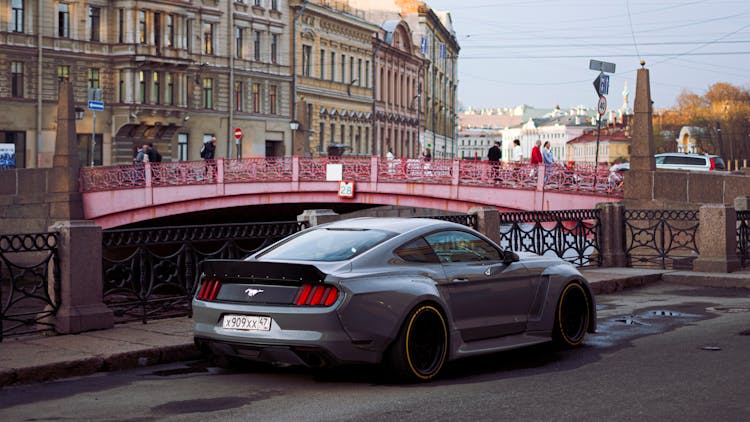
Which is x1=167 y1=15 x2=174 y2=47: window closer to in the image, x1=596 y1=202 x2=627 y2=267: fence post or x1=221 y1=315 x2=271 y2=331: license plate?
x1=596 y1=202 x2=627 y2=267: fence post

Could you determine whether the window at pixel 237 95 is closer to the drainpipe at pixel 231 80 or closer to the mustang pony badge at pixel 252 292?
the drainpipe at pixel 231 80

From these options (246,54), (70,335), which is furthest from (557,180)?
(246,54)

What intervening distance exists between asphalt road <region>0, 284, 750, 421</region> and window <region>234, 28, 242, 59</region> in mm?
53799

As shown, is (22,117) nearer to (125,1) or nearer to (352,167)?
(125,1)

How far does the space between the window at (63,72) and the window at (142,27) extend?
4018mm

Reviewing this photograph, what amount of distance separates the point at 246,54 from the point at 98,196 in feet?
84.3

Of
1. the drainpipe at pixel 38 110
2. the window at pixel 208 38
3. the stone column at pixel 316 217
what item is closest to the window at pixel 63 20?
the drainpipe at pixel 38 110

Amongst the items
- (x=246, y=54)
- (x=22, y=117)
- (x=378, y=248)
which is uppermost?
(x=246, y=54)

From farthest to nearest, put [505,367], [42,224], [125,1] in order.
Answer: [125,1] → [42,224] → [505,367]

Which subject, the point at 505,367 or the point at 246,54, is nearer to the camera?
the point at 505,367

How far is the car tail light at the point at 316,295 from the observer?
8188mm

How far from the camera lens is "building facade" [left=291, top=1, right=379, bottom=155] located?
6925 centimetres

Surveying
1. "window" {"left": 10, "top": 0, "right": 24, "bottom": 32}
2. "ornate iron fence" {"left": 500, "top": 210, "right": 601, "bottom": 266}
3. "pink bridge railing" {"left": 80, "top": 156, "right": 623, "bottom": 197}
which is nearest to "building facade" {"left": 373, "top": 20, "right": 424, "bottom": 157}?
"window" {"left": 10, "top": 0, "right": 24, "bottom": 32}

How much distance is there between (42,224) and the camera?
3791 centimetres
